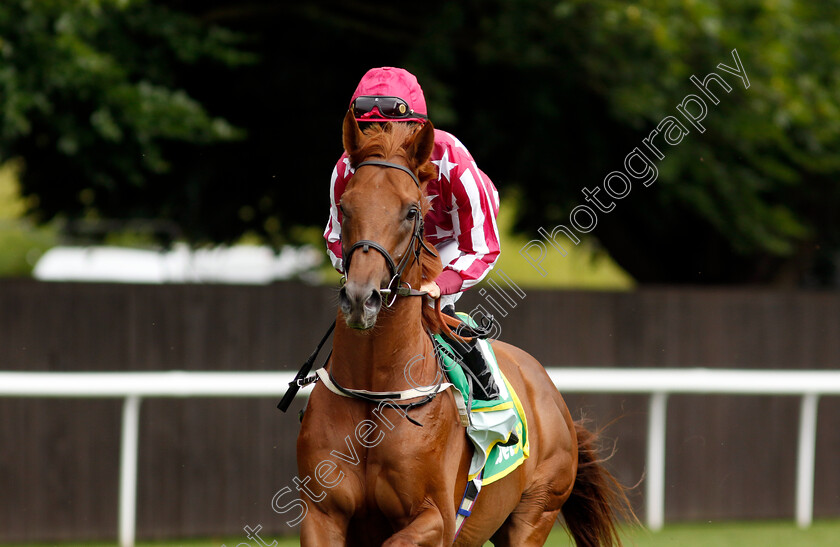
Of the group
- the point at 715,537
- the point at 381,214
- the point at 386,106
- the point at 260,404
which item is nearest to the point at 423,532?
the point at 381,214

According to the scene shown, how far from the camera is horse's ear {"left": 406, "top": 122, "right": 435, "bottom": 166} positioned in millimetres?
3014

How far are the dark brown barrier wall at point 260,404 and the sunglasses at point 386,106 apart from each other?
289 centimetres

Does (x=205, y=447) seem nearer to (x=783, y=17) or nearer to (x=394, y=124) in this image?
(x=394, y=124)

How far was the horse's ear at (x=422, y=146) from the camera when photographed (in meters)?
3.01

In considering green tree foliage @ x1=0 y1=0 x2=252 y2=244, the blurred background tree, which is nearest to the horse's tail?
the blurred background tree

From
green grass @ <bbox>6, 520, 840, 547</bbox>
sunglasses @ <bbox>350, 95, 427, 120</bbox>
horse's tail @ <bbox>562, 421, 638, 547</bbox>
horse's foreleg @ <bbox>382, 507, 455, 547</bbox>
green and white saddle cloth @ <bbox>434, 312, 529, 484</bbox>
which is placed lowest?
green grass @ <bbox>6, 520, 840, 547</bbox>

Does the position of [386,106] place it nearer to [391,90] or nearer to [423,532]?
[391,90]

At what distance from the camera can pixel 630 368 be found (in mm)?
7414

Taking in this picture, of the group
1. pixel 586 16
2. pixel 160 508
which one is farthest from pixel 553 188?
pixel 160 508

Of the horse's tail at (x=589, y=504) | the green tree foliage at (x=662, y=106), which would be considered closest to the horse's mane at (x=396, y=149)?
the horse's tail at (x=589, y=504)

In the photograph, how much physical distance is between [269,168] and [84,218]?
6.26ft

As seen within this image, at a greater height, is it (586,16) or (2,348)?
(586,16)

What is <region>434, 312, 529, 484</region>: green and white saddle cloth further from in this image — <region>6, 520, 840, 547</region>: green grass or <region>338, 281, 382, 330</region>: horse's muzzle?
<region>6, 520, 840, 547</region>: green grass

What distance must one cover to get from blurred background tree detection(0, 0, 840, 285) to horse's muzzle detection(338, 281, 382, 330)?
4710mm
